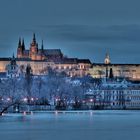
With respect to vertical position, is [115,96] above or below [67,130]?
above

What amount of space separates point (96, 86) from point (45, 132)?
110044 mm

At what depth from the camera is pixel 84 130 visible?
69562 mm

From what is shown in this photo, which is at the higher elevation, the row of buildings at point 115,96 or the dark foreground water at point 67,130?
→ the row of buildings at point 115,96

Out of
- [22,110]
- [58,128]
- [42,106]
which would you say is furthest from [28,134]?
[42,106]

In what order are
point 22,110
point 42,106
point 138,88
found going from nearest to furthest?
point 22,110 → point 42,106 → point 138,88

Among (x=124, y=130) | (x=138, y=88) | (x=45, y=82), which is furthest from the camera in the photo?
(x=138, y=88)

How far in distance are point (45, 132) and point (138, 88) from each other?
108112mm

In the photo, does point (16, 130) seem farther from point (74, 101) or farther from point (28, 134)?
point (74, 101)

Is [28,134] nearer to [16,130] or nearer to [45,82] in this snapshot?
[16,130]

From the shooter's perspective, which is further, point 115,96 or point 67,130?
point 115,96

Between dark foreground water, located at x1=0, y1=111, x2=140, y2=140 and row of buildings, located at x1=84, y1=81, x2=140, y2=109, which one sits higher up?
row of buildings, located at x1=84, y1=81, x2=140, y2=109

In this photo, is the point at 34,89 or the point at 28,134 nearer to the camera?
the point at 28,134

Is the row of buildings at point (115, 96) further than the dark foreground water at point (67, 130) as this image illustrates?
Yes

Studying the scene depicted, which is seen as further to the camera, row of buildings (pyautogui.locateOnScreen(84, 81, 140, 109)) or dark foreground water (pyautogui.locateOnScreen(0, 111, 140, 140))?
row of buildings (pyautogui.locateOnScreen(84, 81, 140, 109))
